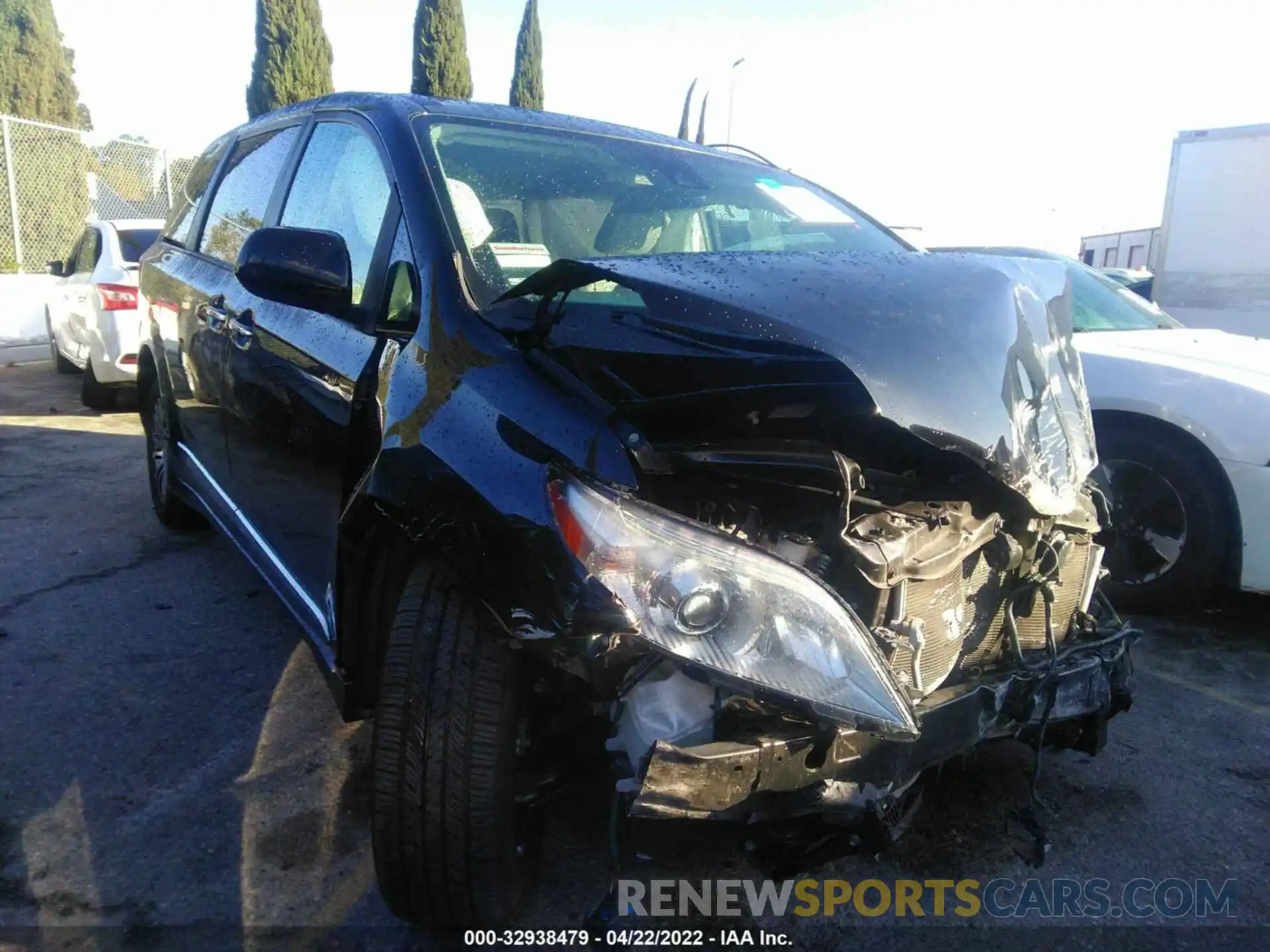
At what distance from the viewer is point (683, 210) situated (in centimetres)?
272

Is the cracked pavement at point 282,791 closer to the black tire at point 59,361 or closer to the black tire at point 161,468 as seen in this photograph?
the black tire at point 161,468

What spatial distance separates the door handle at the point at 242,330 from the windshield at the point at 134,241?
5.40m

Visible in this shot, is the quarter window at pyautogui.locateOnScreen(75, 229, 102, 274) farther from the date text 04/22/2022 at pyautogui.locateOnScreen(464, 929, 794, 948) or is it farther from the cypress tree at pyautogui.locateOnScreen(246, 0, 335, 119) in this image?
the cypress tree at pyautogui.locateOnScreen(246, 0, 335, 119)

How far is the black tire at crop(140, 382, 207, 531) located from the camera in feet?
13.9

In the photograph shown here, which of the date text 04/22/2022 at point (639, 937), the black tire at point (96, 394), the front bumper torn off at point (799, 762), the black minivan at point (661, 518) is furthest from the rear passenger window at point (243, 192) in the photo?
the black tire at point (96, 394)

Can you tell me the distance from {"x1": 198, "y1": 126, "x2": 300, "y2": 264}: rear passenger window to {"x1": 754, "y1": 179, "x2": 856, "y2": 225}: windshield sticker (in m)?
1.58

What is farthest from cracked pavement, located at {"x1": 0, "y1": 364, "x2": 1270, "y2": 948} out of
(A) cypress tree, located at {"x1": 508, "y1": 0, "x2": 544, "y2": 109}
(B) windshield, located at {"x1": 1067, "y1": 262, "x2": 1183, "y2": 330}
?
(A) cypress tree, located at {"x1": 508, "y1": 0, "x2": 544, "y2": 109}

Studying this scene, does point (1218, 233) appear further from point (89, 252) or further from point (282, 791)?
point (89, 252)

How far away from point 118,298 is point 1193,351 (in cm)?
728

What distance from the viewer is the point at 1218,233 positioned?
33.6 feet

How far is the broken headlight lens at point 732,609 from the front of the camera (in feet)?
4.85

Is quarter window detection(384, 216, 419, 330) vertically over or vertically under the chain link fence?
under

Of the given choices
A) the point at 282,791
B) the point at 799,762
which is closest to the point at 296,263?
the point at 282,791

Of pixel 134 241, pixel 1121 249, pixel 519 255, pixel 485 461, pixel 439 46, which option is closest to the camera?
pixel 485 461
